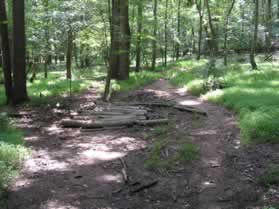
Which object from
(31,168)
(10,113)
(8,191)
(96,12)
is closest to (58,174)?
(31,168)

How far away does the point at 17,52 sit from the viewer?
1318 centimetres

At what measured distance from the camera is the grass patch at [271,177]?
597cm

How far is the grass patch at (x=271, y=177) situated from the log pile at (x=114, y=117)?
425 cm

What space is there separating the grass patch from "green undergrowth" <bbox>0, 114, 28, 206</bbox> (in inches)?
165

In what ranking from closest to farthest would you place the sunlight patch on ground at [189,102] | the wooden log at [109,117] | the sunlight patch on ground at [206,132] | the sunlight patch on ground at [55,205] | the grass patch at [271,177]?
the sunlight patch on ground at [55,205], the grass patch at [271,177], the sunlight patch on ground at [206,132], the wooden log at [109,117], the sunlight patch on ground at [189,102]

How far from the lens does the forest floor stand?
5711mm

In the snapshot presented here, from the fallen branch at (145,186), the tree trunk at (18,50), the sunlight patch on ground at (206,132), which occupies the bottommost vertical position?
the fallen branch at (145,186)

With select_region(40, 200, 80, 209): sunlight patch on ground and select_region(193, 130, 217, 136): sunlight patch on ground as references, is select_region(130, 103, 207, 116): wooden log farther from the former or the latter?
select_region(40, 200, 80, 209): sunlight patch on ground

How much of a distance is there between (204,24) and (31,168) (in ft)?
94.5

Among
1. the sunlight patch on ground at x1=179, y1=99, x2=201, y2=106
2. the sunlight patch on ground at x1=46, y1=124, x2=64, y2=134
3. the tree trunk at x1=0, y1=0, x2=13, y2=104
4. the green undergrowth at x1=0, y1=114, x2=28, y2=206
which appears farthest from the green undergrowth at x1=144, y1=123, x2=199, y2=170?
the tree trunk at x1=0, y1=0, x2=13, y2=104

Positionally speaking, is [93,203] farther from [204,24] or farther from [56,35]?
[204,24]

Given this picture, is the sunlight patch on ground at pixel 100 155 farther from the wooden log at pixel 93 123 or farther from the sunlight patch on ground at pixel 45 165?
the wooden log at pixel 93 123

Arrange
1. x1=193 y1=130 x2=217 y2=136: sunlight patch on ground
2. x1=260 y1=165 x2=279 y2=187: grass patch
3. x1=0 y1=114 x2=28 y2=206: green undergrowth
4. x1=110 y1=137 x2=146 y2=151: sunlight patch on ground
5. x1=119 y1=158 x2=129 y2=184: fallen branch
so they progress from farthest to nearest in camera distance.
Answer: x1=193 y1=130 x2=217 y2=136: sunlight patch on ground < x1=110 y1=137 x2=146 y2=151: sunlight patch on ground < x1=119 y1=158 x2=129 y2=184: fallen branch < x1=0 y1=114 x2=28 y2=206: green undergrowth < x1=260 y1=165 x2=279 y2=187: grass patch

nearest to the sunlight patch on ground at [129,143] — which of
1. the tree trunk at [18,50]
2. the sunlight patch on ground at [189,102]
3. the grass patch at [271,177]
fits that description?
the grass patch at [271,177]
